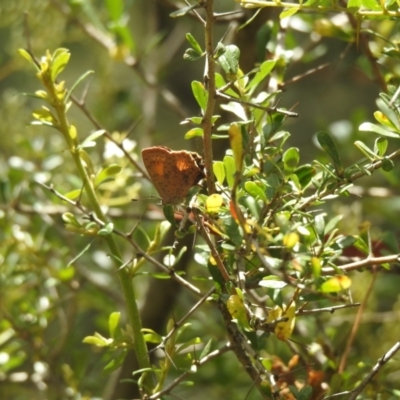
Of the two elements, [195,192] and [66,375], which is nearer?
[195,192]

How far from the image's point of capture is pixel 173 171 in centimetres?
46

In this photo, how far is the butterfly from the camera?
45cm

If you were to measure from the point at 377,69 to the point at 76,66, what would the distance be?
174cm

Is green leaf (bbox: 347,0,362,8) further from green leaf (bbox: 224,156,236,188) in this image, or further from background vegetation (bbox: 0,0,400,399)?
green leaf (bbox: 224,156,236,188)

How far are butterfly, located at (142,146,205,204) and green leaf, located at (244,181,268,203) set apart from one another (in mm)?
37

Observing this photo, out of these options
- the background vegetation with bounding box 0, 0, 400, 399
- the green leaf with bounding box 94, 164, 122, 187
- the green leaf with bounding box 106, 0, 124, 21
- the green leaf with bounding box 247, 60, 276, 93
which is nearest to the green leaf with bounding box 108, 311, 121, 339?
the background vegetation with bounding box 0, 0, 400, 399

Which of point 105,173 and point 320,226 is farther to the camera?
point 105,173

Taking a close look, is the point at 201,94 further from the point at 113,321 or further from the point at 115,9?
the point at 115,9

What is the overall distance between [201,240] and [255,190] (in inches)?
17.7

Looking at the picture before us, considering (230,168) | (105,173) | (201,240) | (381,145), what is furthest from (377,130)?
(201,240)

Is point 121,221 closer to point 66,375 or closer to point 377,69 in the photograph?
point 66,375

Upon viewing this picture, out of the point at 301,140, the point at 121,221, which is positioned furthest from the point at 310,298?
the point at 301,140

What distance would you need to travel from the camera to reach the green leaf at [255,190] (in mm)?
438

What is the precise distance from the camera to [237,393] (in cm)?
92
